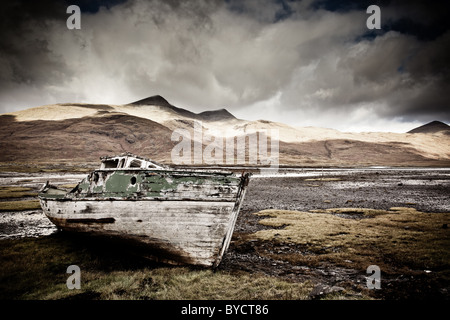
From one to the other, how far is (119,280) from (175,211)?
2.34 metres

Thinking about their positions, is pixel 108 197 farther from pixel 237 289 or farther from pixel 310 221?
pixel 310 221

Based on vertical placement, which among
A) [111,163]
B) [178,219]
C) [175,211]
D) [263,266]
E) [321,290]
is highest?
[111,163]

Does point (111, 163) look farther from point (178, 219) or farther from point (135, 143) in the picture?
point (135, 143)

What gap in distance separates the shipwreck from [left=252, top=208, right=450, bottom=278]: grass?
3.20 m

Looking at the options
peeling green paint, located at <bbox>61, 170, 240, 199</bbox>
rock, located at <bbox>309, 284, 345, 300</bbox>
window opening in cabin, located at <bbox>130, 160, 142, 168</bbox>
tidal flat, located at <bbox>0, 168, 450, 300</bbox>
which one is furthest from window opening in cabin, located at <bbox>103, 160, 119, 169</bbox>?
rock, located at <bbox>309, 284, 345, 300</bbox>

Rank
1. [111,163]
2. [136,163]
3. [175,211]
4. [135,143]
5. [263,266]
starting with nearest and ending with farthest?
[175,211]
[263,266]
[136,163]
[111,163]
[135,143]

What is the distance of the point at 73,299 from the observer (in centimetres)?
519

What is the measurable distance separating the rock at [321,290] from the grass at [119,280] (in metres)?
0.15

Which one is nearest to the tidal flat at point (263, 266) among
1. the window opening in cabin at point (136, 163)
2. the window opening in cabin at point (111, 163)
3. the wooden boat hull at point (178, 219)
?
the wooden boat hull at point (178, 219)

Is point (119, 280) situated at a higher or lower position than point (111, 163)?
lower

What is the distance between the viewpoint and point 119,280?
6.14 m

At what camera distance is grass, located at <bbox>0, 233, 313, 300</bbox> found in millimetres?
5469

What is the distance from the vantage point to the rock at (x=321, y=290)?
5.51m

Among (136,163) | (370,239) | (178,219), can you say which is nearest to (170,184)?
(178,219)
